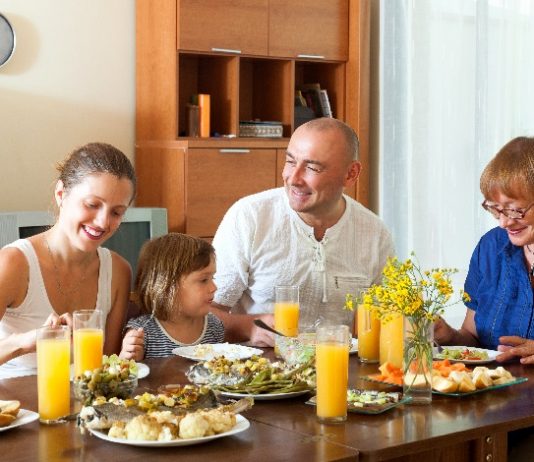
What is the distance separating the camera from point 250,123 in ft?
17.1

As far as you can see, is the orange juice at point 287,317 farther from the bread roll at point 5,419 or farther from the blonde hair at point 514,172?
the bread roll at point 5,419

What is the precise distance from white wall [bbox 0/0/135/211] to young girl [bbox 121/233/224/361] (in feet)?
6.89

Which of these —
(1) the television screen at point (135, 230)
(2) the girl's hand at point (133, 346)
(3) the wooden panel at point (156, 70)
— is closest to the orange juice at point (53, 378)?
(2) the girl's hand at point (133, 346)

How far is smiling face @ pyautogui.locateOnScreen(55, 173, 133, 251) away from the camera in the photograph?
104 inches

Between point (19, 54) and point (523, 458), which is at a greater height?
point (19, 54)

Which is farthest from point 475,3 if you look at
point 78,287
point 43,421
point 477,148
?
point 43,421

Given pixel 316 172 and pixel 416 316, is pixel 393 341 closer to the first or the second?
pixel 416 316

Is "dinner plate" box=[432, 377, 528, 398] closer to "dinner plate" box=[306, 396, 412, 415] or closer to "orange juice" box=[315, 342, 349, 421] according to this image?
"dinner plate" box=[306, 396, 412, 415]

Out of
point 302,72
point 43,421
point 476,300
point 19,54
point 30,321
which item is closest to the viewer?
point 43,421

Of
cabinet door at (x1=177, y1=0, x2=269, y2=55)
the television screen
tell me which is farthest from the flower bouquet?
cabinet door at (x1=177, y1=0, x2=269, y2=55)

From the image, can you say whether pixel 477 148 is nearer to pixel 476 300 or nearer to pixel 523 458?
pixel 476 300

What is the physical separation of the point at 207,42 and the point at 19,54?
91cm

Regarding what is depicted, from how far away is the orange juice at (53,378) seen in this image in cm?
196

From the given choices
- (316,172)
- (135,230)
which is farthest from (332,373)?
(135,230)
